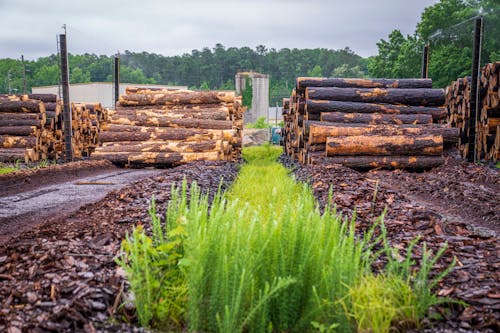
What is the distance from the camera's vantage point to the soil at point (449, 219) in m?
2.82

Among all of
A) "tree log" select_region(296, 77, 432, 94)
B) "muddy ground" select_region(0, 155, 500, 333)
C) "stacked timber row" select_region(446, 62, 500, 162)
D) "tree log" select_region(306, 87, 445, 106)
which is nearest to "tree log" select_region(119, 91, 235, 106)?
"tree log" select_region(296, 77, 432, 94)

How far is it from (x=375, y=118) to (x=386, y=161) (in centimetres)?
151

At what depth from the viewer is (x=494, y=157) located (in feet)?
47.1

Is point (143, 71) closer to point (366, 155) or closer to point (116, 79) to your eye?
point (116, 79)

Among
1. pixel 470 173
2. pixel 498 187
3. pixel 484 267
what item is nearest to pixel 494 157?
pixel 470 173

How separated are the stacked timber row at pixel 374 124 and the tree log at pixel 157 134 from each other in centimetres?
284

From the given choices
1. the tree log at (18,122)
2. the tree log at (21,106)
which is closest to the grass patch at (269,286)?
the tree log at (18,122)

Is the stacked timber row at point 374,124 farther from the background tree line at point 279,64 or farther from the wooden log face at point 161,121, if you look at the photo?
the background tree line at point 279,64

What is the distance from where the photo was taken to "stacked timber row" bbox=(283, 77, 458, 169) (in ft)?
37.1

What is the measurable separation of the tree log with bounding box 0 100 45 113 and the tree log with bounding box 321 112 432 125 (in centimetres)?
1098

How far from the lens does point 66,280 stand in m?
3.09

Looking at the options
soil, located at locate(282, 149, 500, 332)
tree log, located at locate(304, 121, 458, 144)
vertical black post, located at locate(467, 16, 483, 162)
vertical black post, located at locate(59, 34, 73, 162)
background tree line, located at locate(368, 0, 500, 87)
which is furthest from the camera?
background tree line, located at locate(368, 0, 500, 87)

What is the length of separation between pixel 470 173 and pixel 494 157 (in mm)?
4980

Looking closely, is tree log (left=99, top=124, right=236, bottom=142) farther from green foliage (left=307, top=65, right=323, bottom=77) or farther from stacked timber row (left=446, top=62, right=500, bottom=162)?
green foliage (left=307, top=65, right=323, bottom=77)
